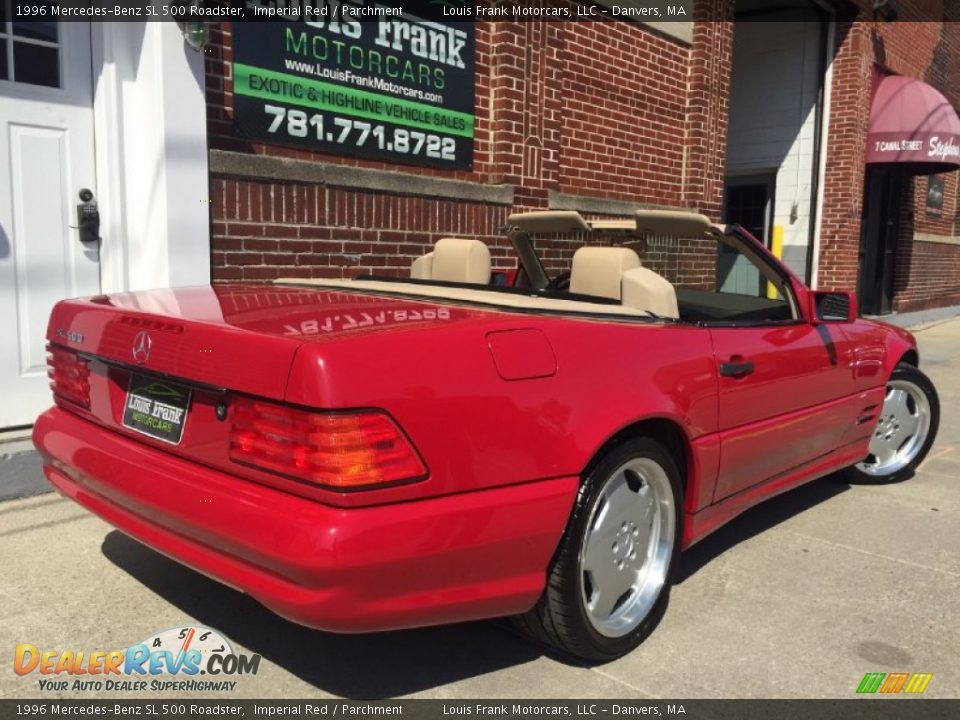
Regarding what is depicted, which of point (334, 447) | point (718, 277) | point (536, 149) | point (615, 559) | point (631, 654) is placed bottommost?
point (631, 654)

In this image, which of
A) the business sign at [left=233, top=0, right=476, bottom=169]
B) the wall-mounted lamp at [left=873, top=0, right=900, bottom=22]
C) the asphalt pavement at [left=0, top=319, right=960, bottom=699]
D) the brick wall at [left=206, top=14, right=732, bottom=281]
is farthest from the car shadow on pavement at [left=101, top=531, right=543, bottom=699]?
the wall-mounted lamp at [left=873, top=0, right=900, bottom=22]

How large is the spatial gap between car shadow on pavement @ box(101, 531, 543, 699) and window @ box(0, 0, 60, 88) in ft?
10.6

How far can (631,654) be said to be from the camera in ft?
8.93

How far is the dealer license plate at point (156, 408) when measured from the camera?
233cm

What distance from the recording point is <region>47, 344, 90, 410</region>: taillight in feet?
8.94

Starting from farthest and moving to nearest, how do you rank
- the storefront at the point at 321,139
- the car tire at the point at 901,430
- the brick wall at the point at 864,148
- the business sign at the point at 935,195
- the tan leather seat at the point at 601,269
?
the business sign at the point at 935,195, the brick wall at the point at 864,148, the storefront at the point at 321,139, the car tire at the point at 901,430, the tan leather seat at the point at 601,269

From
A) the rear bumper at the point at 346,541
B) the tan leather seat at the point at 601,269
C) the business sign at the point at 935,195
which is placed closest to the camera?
the rear bumper at the point at 346,541

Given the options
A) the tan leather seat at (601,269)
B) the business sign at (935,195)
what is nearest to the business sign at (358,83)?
the tan leather seat at (601,269)

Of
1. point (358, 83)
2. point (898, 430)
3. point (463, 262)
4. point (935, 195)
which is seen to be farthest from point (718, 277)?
point (935, 195)

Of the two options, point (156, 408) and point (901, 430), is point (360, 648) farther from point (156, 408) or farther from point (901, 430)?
point (901, 430)

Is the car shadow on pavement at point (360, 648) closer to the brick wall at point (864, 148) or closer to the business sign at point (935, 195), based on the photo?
the brick wall at point (864, 148)

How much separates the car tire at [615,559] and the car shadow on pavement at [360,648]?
225mm

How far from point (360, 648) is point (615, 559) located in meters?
0.88

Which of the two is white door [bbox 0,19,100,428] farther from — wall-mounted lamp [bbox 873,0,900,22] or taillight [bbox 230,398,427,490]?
wall-mounted lamp [bbox 873,0,900,22]
